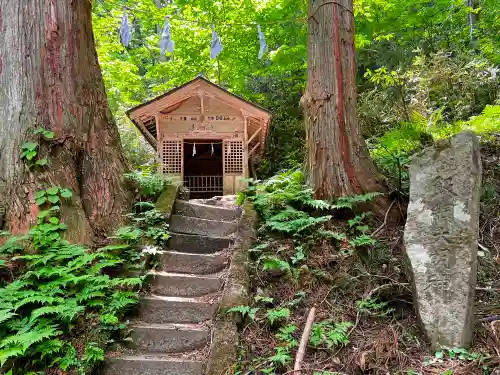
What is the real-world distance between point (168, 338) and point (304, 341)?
1446 millimetres

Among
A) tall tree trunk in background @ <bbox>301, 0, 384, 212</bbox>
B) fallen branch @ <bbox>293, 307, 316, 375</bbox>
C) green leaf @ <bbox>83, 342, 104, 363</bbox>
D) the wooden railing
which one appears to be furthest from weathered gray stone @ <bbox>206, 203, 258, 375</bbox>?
the wooden railing

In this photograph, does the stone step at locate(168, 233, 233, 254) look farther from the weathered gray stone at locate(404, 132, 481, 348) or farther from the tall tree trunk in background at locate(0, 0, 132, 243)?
A: the weathered gray stone at locate(404, 132, 481, 348)

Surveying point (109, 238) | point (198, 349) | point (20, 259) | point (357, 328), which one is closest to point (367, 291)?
point (357, 328)

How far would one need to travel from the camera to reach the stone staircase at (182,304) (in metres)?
3.53

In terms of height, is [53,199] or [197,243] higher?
[53,199]

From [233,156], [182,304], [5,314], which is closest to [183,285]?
[182,304]

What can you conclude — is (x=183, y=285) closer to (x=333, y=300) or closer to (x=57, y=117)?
(x=333, y=300)

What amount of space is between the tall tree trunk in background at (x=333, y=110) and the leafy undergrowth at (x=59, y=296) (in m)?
2.92

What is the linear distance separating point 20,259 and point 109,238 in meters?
1.06

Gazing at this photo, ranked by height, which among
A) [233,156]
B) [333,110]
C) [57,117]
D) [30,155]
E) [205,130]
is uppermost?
[205,130]

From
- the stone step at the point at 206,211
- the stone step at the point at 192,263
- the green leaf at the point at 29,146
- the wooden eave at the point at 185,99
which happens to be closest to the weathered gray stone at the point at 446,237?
the stone step at the point at 192,263

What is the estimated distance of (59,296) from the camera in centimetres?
364

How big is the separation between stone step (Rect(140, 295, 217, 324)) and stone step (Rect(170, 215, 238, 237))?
1.60 m

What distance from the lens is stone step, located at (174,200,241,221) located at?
633cm
